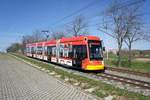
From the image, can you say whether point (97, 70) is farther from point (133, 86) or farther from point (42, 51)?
point (42, 51)

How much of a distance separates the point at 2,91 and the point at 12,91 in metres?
0.44

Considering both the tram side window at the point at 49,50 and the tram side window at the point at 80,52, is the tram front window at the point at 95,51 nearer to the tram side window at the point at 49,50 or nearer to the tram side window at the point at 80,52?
the tram side window at the point at 80,52

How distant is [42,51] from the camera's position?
1583 inches

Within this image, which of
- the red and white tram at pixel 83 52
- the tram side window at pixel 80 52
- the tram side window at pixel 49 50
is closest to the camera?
the red and white tram at pixel 83 52

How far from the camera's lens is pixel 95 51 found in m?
22.3

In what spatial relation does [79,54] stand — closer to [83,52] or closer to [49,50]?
[83,52]

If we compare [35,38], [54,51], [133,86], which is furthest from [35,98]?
[35,38]

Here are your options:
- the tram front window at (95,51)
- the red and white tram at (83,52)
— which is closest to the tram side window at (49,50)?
the red and white tram at (83,52)

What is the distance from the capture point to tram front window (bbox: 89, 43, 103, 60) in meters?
22.0

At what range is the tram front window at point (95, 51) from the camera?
866 inches

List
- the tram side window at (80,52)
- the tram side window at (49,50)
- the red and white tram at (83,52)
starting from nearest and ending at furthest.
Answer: the red and white tram at (83,52)
the tram side window at (80,52)
the tram side window at (49,50)

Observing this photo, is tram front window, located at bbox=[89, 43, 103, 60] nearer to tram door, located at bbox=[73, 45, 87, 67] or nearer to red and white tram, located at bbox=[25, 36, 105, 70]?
red and white tram, located at bbox=[25, 36, 105, 70]

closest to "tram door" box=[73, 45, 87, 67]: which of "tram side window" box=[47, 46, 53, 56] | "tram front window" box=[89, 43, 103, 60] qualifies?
"tram front window" box=[89, 43, 103, 60]

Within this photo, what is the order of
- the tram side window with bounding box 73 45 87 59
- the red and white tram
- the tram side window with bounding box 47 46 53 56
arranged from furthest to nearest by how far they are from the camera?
the tram side window with bounding box 47 46 53 56
the tram side window with bounding box 73 45 87 59
the red and white tram
